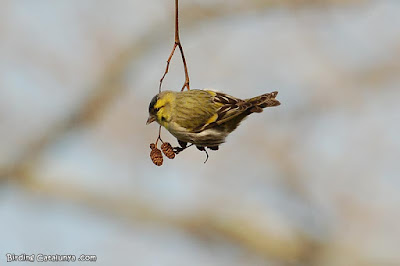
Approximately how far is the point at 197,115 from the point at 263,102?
12.5 inches

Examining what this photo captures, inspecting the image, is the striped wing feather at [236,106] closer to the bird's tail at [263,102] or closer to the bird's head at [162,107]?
the bird's tail at [263,102]

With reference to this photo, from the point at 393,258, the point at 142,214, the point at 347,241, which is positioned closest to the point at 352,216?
the point at 347,241

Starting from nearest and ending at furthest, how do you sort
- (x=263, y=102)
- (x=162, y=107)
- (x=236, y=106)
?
(x=263, y=102)
(x=236, y=106)
(x=162, y=107)

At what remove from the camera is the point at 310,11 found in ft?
22.1

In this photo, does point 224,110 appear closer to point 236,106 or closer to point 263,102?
point 236,106

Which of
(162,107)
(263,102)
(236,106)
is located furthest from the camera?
(162,107)

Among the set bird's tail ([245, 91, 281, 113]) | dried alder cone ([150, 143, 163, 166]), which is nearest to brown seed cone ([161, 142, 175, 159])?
dried alder cone ([150, 143, 163, 166])

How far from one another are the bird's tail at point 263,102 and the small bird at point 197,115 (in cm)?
9

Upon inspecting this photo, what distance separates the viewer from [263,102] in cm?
246

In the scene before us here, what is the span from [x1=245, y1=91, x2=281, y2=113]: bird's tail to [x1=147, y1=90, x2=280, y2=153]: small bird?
0.09 meters

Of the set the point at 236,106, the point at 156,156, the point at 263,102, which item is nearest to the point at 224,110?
the point at 236,106

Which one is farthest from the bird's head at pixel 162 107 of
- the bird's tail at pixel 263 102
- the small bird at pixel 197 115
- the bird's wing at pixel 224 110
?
the bird's tail at pixel 263 102

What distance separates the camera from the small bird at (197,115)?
2631 millimetres

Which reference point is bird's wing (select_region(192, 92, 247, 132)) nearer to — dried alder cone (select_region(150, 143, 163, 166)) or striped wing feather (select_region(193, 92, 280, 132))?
striped wing feather (select_region(193, 92, 280, 132))
